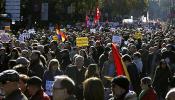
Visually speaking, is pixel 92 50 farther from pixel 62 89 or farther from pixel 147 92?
pixel 62 89

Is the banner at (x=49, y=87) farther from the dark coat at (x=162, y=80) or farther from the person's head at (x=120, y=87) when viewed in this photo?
the person's head at (x=120, y=87)

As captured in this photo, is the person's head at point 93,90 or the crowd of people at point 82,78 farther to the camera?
the person's head at point 93,90

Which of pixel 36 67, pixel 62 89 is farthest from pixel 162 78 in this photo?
pixel 62 89

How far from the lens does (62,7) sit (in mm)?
67562

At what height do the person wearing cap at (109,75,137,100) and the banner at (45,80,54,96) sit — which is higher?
the person wearing cap at (109,75,137,100)

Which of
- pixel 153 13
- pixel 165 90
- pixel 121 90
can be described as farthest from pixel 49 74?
pixel 153 13

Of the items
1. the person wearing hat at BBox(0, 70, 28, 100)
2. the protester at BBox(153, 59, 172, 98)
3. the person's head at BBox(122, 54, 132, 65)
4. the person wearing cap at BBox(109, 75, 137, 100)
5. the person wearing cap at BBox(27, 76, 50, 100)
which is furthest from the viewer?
the protester at BBox(153, 59, 172, 98)

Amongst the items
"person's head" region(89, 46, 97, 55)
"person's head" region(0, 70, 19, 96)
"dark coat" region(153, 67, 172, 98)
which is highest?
"person's head" region(0, 70, 19, 96)

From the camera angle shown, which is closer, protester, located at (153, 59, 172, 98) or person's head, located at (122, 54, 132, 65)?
person's head, located at (122, 54, 132, 65)

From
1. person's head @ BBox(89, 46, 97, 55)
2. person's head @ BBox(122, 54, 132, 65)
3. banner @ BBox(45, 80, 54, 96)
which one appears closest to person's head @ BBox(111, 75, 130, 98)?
banner @ BBox(45, 80, 54, 96)

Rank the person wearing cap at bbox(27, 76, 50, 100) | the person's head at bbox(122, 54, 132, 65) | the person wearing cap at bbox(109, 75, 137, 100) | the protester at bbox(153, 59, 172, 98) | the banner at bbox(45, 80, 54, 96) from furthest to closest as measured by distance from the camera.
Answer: the protester at bbox(153, 59, 172, 98) < the person's head at bbox(122, 54, 132, 65) < the banner at bbox(45, 80, 54, 96) < the person wearing cap at bbox(27, 76, 50, 100) < the person wearing cap at bbox(109, 75, 137, 100)

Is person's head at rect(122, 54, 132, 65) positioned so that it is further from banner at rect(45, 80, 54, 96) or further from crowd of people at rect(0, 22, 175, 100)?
banner at rect(45, 80, 54, 96)

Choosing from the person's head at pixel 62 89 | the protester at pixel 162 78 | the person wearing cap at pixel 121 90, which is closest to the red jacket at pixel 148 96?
the person wearing cap at pixel 121 90

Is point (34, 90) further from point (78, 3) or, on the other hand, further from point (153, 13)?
point (153, 13)
